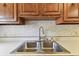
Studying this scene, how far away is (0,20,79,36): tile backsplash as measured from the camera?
2766 mm

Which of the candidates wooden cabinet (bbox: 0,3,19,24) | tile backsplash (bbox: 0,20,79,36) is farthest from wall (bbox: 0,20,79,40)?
wooden cabinet (bbox: 0,3,19,24)

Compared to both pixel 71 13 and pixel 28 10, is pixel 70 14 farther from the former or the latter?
pixel 28 10

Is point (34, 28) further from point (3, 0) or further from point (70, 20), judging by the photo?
point (3, 0)

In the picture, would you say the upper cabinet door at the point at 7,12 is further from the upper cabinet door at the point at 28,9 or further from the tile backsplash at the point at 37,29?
the tile backsplash at the point at 37,29

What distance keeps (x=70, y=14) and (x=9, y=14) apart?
847 mm

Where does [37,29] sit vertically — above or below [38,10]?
below

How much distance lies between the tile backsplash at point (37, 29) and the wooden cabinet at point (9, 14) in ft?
1.06

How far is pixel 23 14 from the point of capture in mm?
2451

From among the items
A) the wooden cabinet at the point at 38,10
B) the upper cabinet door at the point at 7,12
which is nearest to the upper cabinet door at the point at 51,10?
the wooden cabinet at the point at 38,10

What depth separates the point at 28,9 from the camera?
248 centimetres

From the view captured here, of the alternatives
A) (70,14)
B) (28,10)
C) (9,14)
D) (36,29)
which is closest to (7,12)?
(9,14)

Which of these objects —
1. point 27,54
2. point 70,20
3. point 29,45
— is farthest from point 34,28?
point 27,54

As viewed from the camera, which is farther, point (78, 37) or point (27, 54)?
point (78, 37)

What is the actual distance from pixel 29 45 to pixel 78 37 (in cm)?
80
